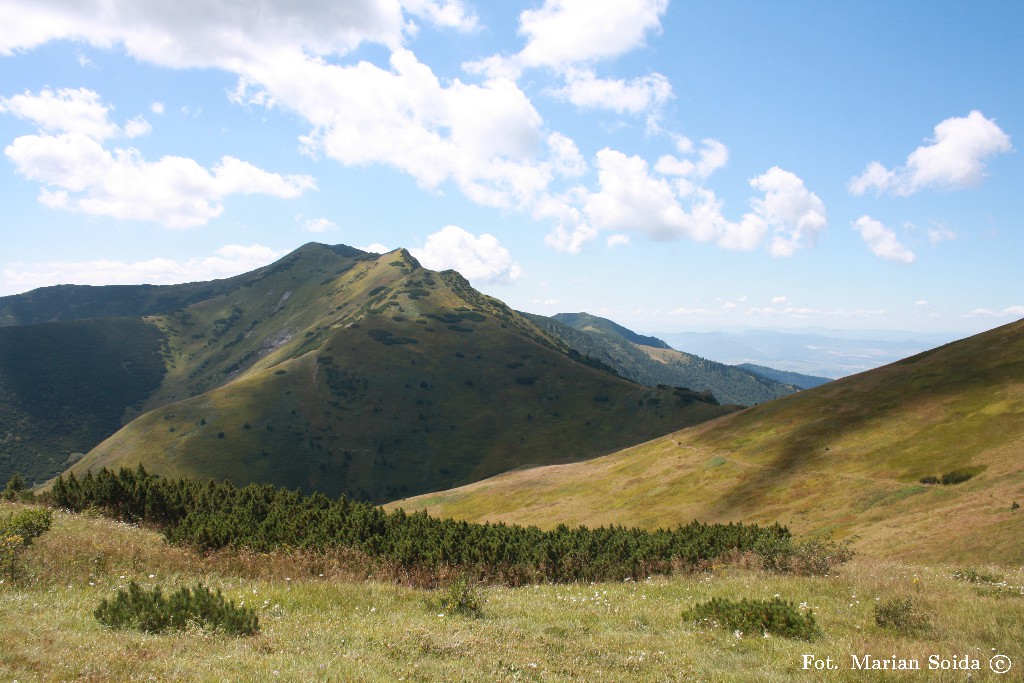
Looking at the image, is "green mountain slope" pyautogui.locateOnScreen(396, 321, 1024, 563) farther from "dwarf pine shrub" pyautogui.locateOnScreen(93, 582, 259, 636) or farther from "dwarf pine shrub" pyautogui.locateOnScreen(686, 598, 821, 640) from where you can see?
"dwarf pine shrub" pyautogui.locateOnScreen(93, 582, 259, 636)

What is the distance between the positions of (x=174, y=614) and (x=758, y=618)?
40.2 feet

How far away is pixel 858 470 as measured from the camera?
54469 millimetres

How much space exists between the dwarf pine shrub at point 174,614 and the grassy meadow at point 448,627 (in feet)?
1.19

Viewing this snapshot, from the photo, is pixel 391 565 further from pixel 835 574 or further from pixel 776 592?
pixel 835 574

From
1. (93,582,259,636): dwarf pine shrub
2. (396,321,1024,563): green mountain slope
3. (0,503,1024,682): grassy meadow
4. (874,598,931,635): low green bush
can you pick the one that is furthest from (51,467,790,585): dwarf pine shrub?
(396,321,1024,563): green mountain slope

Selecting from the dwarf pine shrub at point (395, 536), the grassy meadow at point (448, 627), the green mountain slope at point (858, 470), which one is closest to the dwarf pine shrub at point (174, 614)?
the grassy meadow at point (448, 627)

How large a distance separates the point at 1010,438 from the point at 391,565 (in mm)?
54254

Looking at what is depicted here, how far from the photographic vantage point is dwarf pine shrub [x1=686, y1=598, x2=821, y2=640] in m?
12.1

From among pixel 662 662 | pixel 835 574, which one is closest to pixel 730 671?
pixel 662 662

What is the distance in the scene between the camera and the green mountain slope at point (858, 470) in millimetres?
37219

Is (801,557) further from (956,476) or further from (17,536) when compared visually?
(956,476)

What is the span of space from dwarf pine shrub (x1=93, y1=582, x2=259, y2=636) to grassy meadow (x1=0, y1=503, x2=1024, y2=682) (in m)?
0.36

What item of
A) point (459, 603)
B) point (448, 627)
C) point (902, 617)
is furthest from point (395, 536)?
point (902, 617)

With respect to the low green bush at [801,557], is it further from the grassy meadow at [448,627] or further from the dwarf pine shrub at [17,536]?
the dwarf pine shrub at [17,536]
